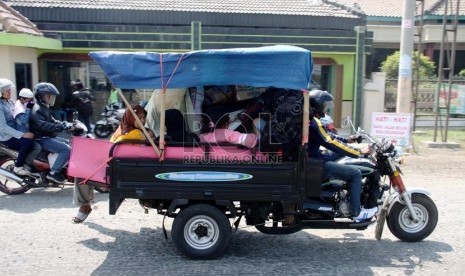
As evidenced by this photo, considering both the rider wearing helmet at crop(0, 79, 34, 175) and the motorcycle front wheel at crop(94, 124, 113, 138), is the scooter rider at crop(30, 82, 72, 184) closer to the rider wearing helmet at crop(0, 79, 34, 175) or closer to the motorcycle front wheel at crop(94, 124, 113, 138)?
the rider wearing helmet at crop(0, 79, 34, 175)

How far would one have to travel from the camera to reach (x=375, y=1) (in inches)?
1169

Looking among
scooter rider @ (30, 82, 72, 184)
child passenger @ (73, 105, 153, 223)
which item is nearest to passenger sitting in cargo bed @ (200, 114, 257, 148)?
child passenger @ (73, 105, 153, 223)

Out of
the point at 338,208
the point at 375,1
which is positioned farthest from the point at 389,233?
the point at 375,1

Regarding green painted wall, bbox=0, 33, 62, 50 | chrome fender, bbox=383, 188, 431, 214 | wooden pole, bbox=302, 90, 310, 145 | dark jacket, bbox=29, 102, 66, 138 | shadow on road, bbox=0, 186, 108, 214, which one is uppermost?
green painted wall, bbox=0, 33, 62, 50

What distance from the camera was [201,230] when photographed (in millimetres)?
4898

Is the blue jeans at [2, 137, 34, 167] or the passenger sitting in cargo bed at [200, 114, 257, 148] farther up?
the passenger sitting in cargo bed at [200, 114, 257, 148]

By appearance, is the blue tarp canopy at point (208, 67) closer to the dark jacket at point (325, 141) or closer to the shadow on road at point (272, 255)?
the dark jacket at point (325, 141)

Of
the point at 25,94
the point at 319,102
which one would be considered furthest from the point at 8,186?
the point at 319,102

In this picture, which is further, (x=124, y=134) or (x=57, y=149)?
(x=57, y=149)

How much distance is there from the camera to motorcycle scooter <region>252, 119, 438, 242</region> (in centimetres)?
507

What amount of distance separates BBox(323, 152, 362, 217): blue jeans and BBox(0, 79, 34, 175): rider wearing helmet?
439 cm

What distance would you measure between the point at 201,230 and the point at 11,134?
3.80m

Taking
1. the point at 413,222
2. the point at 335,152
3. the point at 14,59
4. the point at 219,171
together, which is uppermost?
→ the point at 14,59

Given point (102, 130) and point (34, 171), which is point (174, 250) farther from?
point (102, 130)
